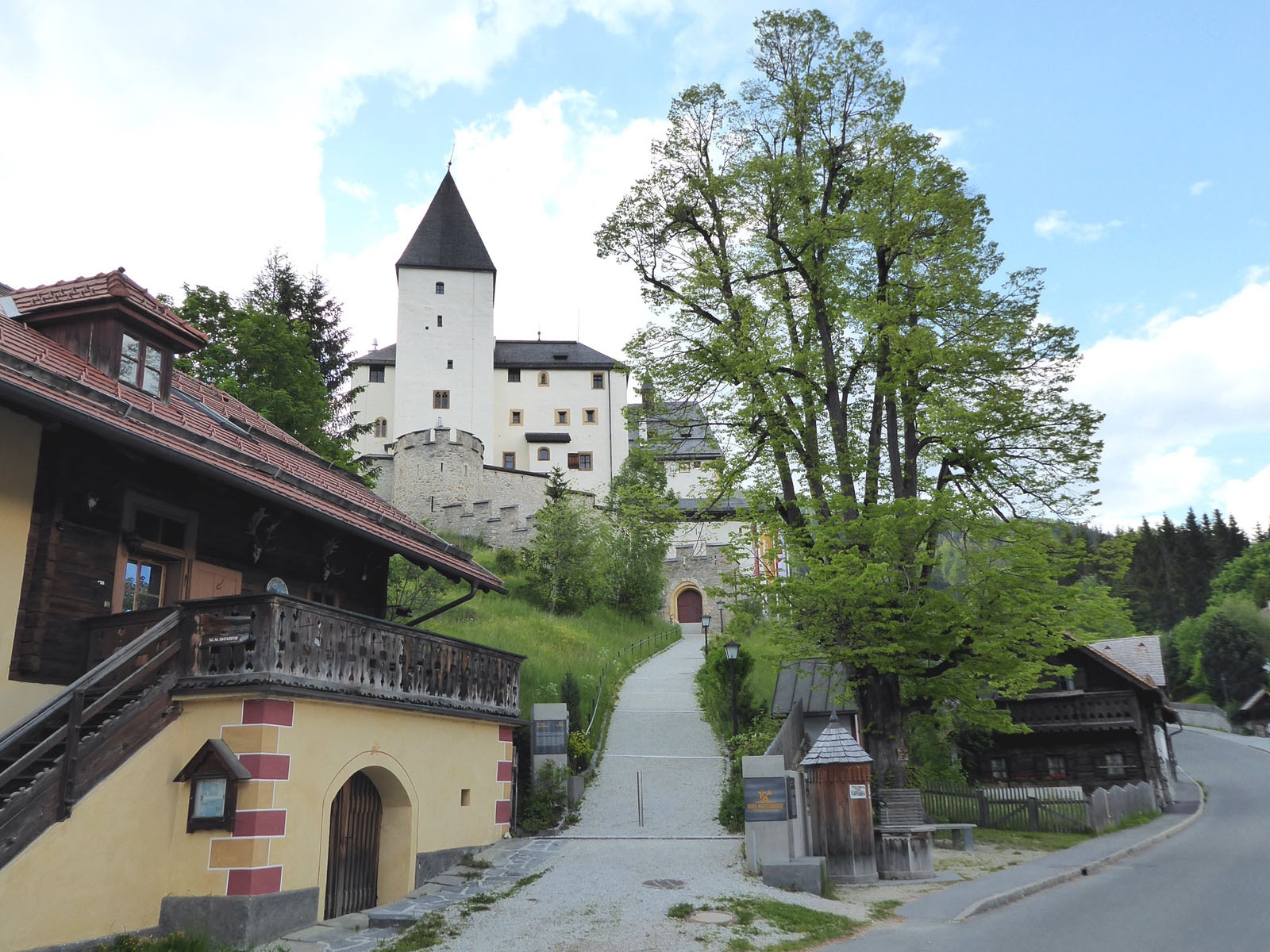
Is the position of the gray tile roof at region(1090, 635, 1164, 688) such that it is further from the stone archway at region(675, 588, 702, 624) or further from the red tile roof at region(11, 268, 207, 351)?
the red tile roof at region(11, 268, 207, 351)

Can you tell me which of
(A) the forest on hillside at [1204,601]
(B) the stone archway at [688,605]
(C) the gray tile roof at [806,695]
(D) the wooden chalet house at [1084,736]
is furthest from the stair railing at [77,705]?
(A) the forest on hillside at [1204,601]

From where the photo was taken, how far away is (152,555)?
1139cm

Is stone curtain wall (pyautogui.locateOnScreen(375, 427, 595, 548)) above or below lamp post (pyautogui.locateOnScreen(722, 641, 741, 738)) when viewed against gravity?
above

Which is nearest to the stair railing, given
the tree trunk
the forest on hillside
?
the tree trunk

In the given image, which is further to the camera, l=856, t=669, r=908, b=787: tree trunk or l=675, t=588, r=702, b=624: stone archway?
l=675, t=588, r=702, b=624: stone archway

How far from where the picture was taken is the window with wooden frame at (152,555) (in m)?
10.9

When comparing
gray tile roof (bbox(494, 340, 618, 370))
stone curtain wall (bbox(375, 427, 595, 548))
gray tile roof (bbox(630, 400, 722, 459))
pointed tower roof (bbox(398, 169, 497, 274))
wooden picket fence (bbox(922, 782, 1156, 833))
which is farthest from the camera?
gray tile roof (bbox(494, 340, 618, 370))

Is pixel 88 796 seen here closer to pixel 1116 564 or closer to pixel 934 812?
pixel 1116 564

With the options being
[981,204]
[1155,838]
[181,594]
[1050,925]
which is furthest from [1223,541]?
[181,594]

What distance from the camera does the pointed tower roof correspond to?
201 ft

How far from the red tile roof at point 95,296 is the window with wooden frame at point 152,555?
102 inches

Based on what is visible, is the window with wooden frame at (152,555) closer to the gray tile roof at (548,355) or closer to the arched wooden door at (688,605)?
the arched wooden door at (688,605)

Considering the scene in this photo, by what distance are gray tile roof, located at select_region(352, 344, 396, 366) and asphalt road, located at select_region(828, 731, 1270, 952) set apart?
171 ft

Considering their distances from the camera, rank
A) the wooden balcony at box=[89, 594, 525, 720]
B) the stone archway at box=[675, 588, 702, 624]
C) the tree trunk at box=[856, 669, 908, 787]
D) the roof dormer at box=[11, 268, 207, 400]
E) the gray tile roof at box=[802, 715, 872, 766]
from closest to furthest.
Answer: the wooden balcony at box=[89, 594, 525, 720] < the roof dormer at box=[11, 268, 207, 400] < the gray tile roof at box=[802, 715, 872, 766] < the tree trunk at box=[856, 669, 908, 787] < the stone archway at box=[675, 588, 702, 624]
